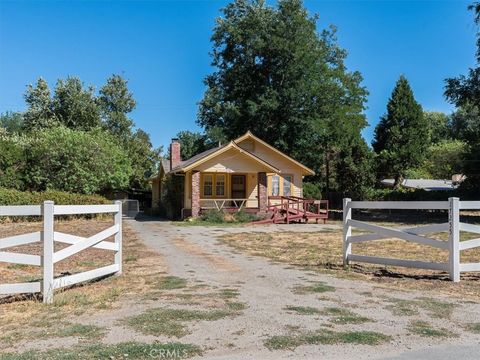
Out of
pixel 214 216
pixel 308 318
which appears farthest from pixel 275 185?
pixel 308 318

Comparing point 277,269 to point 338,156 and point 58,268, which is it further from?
point 338,156

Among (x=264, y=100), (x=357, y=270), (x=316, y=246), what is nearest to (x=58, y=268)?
(x=357, y=270)

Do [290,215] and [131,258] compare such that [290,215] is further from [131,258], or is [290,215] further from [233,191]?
[131,258]

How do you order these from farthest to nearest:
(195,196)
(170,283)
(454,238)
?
(195,196), (454,238), (170,283)

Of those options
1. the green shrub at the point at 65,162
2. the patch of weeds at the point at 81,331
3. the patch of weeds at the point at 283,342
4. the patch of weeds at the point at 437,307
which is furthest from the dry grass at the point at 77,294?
the green shrub at the point at 65,162

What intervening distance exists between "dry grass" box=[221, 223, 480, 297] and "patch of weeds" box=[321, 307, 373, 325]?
234 centimetres

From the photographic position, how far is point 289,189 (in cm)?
3522

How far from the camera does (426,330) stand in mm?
5535

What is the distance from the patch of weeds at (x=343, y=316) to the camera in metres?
5.86

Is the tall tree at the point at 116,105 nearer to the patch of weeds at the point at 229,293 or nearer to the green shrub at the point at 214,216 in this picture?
the green shrub at the point at 214,216

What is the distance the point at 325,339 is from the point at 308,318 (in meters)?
0.86

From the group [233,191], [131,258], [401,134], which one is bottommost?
[131,258]

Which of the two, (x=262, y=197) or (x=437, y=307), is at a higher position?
(x=262, y=197)

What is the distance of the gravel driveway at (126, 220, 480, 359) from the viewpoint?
482 cm
